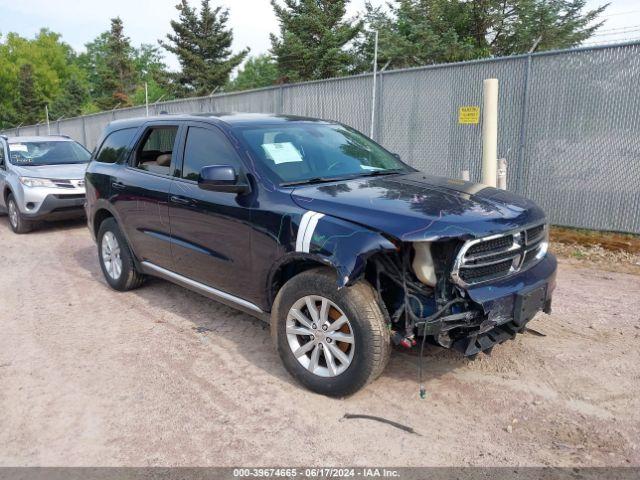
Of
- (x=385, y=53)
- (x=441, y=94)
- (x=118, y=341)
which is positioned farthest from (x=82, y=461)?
(x=385, y=53)

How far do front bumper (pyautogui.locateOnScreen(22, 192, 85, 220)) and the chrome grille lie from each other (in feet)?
26.0

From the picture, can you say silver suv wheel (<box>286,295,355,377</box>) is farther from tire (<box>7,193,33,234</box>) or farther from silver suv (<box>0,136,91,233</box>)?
tire (<box>7,193,33,234</box>)

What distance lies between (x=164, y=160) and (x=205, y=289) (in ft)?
4.24

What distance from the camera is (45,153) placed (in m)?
10.1

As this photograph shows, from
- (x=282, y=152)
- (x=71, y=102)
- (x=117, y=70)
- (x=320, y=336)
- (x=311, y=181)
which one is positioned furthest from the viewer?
(x=71, y=102)

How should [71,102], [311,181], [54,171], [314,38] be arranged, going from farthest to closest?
[71,102], [314,38], [54,171], [311,181]

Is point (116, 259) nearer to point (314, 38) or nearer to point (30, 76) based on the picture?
point (314, 38)

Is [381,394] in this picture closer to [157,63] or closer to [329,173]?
[329,173]

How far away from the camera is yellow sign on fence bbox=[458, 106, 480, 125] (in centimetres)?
831

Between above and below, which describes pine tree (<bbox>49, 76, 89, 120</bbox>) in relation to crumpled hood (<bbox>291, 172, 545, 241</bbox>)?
above

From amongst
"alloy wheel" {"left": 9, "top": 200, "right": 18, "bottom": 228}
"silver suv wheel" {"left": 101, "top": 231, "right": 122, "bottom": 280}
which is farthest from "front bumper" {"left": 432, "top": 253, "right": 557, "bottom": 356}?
"alloy wheel" {"left": 9, "top": 200, "right": 18, "bottom": 228}

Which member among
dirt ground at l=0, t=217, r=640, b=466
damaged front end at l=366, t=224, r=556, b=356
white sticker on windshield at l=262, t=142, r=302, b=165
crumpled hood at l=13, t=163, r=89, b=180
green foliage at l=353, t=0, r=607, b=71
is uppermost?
green foliage at l=353, t=0, r=607, b=71

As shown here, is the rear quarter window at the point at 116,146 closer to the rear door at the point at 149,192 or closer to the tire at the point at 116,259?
the rear door at the point at 149,192

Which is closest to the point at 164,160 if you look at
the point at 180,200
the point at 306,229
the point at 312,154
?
the point at 180,200
